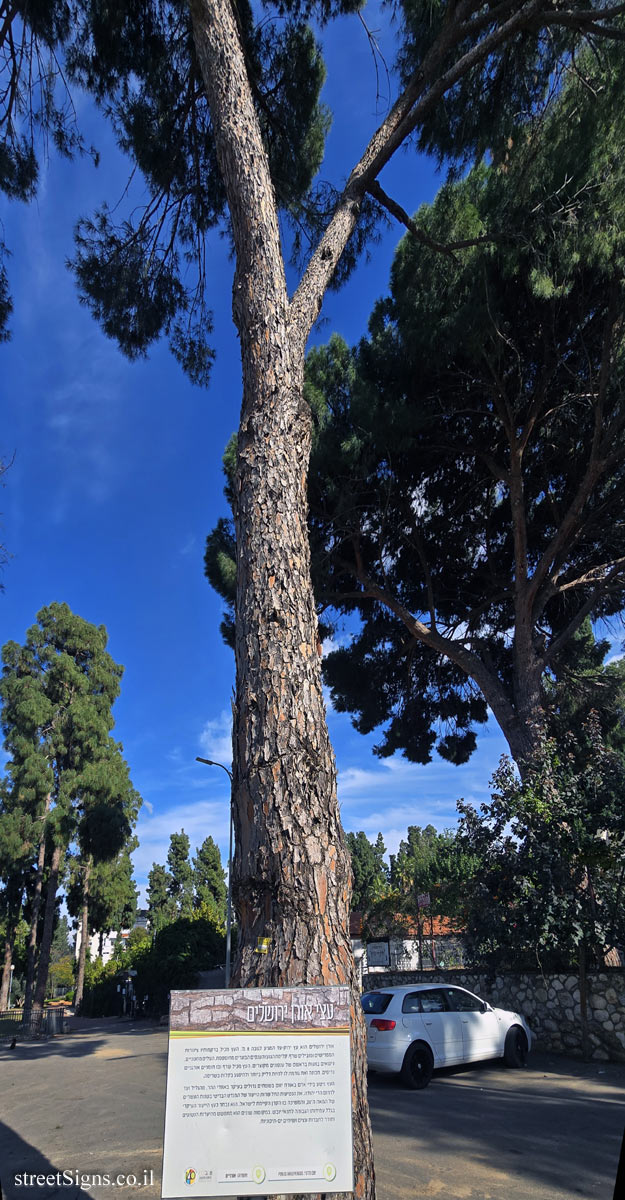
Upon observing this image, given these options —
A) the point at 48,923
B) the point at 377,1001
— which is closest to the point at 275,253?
the point at 377,1001

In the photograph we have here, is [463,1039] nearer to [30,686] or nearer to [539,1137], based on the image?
[539,1137]

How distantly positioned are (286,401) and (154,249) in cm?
503

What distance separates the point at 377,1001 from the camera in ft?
30.5

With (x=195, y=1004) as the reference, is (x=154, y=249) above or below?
above

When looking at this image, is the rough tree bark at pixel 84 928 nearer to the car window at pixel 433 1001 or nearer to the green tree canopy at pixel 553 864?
the green tree canopy at pixel 553 864

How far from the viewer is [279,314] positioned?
15.4ft

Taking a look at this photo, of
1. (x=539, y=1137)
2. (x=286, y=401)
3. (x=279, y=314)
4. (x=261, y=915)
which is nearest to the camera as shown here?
(x=261, y=915)

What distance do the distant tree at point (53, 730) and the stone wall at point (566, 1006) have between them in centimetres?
1821

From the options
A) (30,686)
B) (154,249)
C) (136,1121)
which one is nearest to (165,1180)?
Answer: (136,1121)

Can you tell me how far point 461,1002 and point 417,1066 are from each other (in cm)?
112

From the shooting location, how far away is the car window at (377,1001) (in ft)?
30.0

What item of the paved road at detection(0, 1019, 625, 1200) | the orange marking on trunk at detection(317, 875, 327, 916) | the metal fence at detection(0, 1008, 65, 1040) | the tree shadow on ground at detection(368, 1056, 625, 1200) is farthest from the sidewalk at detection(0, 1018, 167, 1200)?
the metal fence at detection(0, 1008, 65, 1040)

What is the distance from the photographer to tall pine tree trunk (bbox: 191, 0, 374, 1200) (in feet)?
9.18

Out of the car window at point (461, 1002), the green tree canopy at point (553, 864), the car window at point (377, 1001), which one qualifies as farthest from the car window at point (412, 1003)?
the green tree canopy at point (553, 864)
